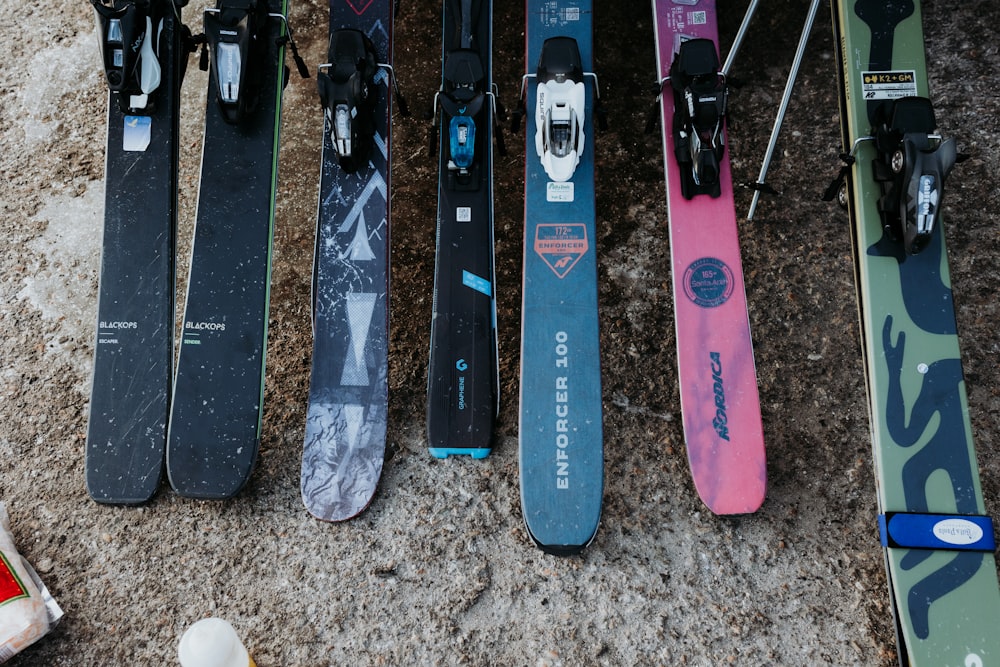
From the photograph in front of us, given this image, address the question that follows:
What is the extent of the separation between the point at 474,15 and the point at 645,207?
A: 1.01 meters

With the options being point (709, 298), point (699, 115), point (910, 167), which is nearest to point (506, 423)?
point (709, 298)

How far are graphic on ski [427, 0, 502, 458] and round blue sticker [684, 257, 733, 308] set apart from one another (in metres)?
0.70

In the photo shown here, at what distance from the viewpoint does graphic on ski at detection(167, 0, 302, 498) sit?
2.40 metres

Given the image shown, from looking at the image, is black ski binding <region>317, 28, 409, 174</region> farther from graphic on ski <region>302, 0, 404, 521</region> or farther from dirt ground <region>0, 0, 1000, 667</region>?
dirt ground <region>0, 0, 1000, 667</region>

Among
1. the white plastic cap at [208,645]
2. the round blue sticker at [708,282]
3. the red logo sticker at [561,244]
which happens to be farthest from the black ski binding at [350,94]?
the white plastic cap at [208,645]

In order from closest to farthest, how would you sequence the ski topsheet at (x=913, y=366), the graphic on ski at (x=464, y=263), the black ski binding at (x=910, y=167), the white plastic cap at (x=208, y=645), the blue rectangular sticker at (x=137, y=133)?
the white plastic cap at (x=208, y=645) → the ski topsheet at (x=913, y=366) → the black ski binding at (x=910, y=167) → the graphic on ski at (x=464, y=263) → the blue rectangular sticker at (x=137, y=133)

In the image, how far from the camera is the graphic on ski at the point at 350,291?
244 cm

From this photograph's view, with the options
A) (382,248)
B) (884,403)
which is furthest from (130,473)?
(884,403)

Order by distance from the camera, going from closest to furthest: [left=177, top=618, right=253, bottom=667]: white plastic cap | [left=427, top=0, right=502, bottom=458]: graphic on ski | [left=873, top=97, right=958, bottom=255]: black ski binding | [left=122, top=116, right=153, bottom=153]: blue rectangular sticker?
[left=177, top=618, right=253, bottom=667]: white plastic cap
[left=873, top=97, right=958, bottom=255]: black ski binding
[left=427, top=0, right=502, bottom=458]: graphic on ski
[left=122, top=116, right=153, bottom=153]: blue rectangular sticker

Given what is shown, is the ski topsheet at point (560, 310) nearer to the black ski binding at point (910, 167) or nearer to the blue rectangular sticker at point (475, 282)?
the blue rectangular sticker at point (475, 282)

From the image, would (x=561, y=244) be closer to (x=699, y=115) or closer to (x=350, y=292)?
(x=699, y=115)

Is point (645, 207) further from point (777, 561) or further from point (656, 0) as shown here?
point (777, 561)

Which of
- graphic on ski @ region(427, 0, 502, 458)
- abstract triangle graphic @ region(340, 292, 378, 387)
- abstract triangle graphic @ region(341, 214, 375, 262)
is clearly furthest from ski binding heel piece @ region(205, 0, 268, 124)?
abstract triangle graphic @ region(340, 292, 378, 387)

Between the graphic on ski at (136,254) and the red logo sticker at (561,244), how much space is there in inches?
52.5
